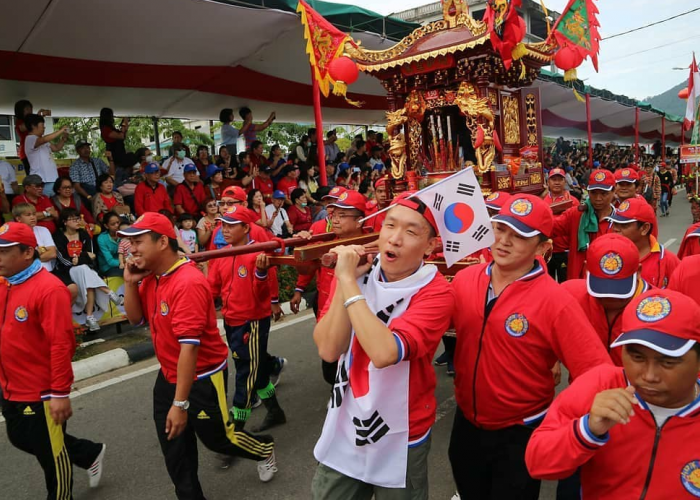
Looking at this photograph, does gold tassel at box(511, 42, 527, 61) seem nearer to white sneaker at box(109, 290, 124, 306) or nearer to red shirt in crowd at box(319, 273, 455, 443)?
red shirt in crowd at box(319, 273, 455, 443)

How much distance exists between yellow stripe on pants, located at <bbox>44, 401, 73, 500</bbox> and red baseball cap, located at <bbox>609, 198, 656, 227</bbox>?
3.40 meters

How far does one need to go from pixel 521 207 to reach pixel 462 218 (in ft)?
0.84

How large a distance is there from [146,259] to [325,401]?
7.80 ft

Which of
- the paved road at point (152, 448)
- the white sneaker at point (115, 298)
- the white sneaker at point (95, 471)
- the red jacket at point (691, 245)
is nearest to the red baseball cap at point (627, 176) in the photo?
the red jacket at point (691, 245)

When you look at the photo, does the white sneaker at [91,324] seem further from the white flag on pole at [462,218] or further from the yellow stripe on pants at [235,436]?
the white flag on pole at [462,218]

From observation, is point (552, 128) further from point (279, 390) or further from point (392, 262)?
point (392, 262)

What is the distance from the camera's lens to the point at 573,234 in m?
4.80

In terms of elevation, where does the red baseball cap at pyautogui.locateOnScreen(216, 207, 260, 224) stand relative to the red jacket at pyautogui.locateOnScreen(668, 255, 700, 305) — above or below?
above

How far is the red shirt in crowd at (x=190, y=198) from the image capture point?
8.42 m

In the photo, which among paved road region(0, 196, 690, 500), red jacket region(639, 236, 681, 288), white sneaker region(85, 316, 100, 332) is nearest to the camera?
red jacket region(639, 236, 681, 288)

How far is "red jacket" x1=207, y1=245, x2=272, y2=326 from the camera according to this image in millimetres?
3893

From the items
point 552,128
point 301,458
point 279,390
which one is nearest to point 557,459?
point 301,458

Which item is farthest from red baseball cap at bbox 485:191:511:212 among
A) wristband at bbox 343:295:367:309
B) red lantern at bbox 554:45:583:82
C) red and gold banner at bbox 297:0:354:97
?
red and gold banner at bbox 297:0:354:97

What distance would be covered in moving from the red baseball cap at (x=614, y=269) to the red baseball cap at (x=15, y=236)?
2876 millimetres
